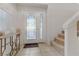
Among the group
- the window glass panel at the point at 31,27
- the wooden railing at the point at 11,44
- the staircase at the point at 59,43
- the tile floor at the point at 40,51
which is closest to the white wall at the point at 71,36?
the staircase at the point at 59,43

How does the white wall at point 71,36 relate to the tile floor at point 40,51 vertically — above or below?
above

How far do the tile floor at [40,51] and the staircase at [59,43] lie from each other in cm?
5

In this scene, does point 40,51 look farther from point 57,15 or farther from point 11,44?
point 57,15

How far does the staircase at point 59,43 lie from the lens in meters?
1.54

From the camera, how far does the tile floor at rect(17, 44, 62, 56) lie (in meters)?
1.48

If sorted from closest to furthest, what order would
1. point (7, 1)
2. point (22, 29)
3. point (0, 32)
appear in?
point (7, 1) < point (0, 32) < point (22, 29)

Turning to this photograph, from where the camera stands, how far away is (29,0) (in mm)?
1396

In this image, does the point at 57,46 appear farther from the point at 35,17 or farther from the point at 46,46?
the point at 35,17

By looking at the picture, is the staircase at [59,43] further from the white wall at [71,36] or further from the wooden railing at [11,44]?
the wooden railing at [11,44]

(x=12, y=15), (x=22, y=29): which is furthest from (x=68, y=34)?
(x=12, y=15)

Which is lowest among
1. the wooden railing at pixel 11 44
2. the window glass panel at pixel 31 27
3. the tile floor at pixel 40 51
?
the tile floor at pixel 40 51

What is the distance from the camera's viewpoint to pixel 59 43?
160cm

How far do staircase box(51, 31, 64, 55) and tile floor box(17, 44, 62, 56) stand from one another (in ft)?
0.17

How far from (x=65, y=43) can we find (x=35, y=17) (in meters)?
0.51
